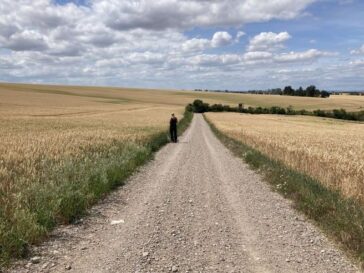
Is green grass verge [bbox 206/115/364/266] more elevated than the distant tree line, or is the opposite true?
green grass verge [bbox 206/115/364/266]

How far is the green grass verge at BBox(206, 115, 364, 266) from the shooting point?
22.7 ft

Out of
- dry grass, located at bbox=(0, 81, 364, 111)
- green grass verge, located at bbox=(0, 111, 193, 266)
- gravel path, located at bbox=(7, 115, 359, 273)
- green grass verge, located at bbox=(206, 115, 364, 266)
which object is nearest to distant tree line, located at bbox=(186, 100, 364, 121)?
dry grass, located at bbox=(0, 81, 364, 111)

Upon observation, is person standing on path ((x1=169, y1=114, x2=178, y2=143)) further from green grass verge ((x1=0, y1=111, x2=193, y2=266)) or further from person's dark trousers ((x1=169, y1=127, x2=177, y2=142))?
green grass verge ((x1=0, y1=111, x2=193, y2=266))

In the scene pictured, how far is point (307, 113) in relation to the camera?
119000mm

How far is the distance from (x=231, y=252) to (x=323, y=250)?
1509mm

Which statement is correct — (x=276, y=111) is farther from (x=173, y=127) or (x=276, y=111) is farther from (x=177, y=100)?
(x=173, y=127)

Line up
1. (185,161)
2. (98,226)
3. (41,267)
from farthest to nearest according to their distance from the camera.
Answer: (185,161)
(98,226)
(41,267)

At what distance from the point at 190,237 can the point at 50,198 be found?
3212 mm

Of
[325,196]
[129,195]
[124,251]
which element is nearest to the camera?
[124,251]

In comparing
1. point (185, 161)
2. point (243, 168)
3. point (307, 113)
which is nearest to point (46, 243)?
point (243, 168)

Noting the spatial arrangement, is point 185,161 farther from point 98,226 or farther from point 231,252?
point 231,252

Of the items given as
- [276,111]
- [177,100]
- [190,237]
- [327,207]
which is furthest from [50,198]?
[177,100]

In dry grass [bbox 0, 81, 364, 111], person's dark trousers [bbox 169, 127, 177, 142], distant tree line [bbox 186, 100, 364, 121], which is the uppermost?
dry grass [bbox 0, 81, 364, 111]

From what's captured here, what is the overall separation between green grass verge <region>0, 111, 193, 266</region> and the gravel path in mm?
279
